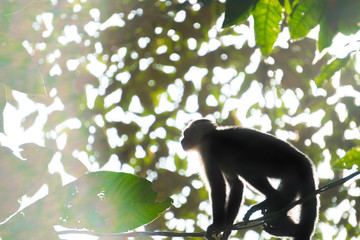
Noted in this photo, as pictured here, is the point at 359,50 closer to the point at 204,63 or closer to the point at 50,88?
the point at 204,63

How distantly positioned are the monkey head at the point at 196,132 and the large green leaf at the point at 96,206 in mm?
3154

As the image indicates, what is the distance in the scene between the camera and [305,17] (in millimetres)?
1781

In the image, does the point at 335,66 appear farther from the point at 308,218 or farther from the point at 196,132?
the point at 196,132

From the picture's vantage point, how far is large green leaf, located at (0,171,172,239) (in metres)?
1.20

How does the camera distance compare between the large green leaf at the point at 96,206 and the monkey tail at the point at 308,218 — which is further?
the monkey tail at the point at 308,218

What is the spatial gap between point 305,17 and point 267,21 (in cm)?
14

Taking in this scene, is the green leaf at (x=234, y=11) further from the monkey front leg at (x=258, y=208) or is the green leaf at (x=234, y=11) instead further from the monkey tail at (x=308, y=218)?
the monkey tail at (x=308, y=218)

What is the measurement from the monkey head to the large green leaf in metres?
3.15

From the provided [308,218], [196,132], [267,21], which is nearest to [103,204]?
[267,21]

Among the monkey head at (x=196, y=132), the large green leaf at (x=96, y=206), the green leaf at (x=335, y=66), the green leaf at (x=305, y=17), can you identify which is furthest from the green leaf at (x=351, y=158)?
the monkey head at (x=196, y=132)

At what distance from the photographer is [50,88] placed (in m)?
5.64

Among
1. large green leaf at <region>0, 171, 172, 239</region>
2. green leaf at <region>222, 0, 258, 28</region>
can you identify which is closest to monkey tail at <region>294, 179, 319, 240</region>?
green leaf at <region>222, 0, 258, 28</region>

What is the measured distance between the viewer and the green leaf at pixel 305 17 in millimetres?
1751

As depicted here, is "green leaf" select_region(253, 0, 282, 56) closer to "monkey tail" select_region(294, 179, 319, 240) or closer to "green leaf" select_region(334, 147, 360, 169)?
"green leaf" select_region(334, 147, 360, 169)
